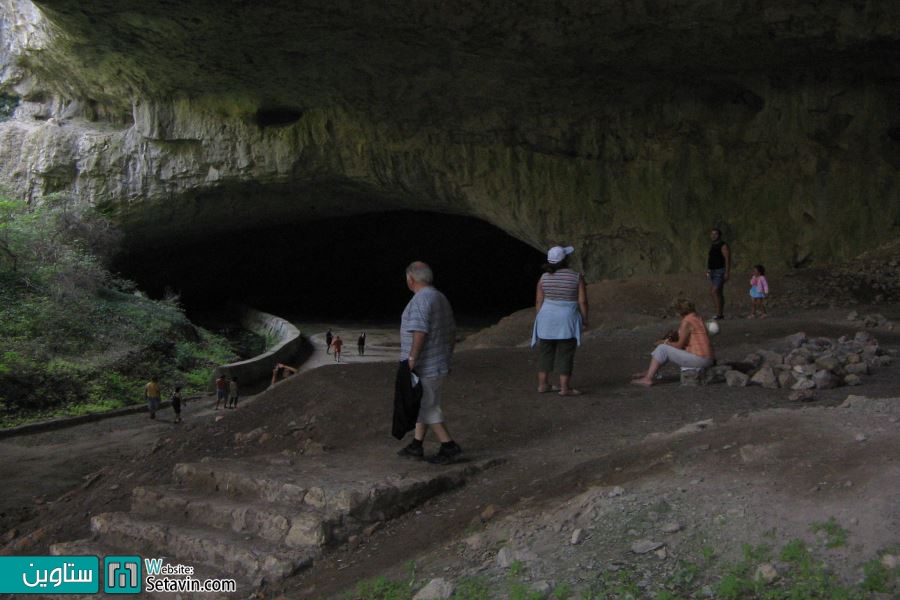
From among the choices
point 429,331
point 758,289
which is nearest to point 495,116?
point 758,289

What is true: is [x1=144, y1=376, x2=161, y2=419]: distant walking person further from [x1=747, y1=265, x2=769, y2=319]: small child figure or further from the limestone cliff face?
[x1=747, y1=265, x2=769, y2=319]: small child figure

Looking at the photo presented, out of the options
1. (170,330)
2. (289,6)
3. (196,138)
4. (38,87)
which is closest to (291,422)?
(289,6)

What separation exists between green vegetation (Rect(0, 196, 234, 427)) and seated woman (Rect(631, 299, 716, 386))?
9991 millimetres

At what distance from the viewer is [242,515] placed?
4.93 meters

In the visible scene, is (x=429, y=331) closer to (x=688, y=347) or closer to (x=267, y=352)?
(x=688, y=347)

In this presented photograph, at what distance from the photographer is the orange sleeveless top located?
24.3 feet

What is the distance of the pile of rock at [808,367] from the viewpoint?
675 cm

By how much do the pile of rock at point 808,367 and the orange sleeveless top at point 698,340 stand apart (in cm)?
19

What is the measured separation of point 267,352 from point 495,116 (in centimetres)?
667

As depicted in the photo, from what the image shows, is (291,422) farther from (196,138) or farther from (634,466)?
(196,138)

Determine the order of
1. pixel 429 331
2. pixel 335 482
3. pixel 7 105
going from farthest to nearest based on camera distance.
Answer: pixel 7 105, pixel 429 331, pixel 335 482

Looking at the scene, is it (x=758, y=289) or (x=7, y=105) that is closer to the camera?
(x=758, y=289)

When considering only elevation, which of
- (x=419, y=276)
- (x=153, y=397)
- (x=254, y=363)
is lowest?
(x=153, y=397)

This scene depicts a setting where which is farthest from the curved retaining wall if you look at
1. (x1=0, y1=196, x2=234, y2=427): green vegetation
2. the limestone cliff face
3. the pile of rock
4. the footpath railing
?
the pile of rock
